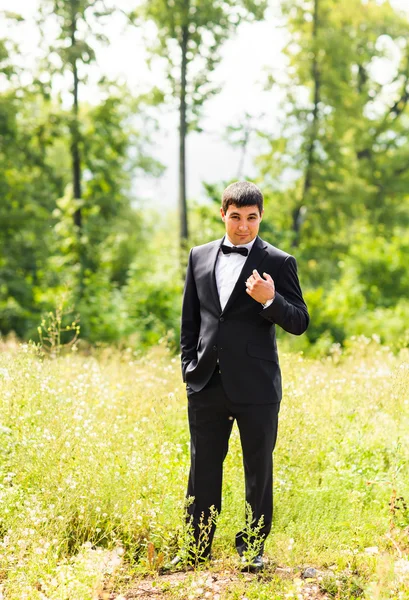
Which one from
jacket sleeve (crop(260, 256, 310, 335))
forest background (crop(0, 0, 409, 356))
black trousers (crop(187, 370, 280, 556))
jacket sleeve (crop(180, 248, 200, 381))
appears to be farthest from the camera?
forest background (crop(0, 0, 409, 356))

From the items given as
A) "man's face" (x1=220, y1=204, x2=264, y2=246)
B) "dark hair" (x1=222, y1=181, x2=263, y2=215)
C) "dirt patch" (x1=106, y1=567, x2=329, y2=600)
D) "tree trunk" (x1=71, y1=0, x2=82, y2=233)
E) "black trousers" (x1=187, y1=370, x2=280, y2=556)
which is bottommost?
"dirt patch" (x1=106, y1=567, x2=329, y2=600)

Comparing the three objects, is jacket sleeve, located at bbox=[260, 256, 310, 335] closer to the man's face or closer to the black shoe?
the man's face

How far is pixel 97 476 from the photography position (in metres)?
4.29

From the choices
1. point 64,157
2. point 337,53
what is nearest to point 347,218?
point 337,53

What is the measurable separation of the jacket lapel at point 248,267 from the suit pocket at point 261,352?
265 millimetres

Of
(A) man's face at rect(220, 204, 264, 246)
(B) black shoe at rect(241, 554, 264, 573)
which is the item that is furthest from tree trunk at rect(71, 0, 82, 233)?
(B) black shoe at rect(241, 554, 264, 573)

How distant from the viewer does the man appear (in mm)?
3752

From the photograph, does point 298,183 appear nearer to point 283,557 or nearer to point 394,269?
point 394,269

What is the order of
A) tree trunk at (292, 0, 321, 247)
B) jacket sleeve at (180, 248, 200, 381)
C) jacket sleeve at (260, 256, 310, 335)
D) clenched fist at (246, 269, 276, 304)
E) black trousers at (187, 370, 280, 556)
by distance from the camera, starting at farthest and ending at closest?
tree trunk at (292, 0, 321, 247)
jacket sleeve at (180, 248, 200, 381)
black trousers at (187, 370, 280, 556)
jacket sleeve at (260, 256, 310, 335)
clenched fist at (246, 269, 276, 304)

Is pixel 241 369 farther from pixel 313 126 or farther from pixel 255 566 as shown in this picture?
pixel 313 126

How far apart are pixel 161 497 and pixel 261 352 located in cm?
129

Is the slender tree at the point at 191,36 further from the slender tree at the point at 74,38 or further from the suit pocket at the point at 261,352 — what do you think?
the suit pocket at the point at 261,352

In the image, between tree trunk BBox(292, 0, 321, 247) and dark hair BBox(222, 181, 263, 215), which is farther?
tree trunk BBox(292, 0, 321, 247)

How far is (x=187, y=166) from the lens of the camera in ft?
67.1
